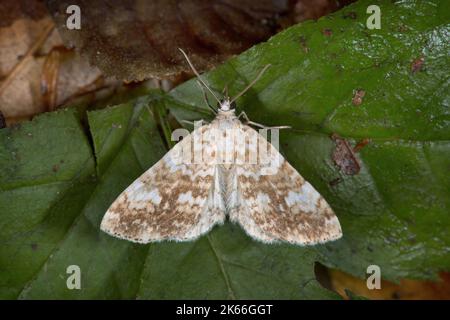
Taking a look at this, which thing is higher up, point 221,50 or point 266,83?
point 221,50

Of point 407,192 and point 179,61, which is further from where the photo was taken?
point 179,61

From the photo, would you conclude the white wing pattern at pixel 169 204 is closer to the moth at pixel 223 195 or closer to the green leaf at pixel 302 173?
the moth at pixel 223 195

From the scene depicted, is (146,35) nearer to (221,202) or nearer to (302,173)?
(221,202)

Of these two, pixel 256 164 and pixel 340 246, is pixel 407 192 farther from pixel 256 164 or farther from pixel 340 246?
pixel 256 164

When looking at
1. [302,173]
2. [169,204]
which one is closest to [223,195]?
[169,204]

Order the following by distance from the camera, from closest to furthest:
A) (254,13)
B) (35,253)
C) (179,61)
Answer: (35,253) < (179,61) < (254,13)

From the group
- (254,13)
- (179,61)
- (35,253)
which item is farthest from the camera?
(254,13)
